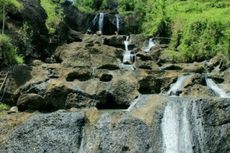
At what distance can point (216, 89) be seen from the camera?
29.6 m

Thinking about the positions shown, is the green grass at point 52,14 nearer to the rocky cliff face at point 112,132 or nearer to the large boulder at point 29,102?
the large boulder at point 29,102

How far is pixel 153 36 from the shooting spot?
153ft

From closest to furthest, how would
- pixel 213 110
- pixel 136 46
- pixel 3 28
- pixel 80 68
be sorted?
pixel 213 110 < pixel 80 68 < pixel 3 28 < pixel 136 46

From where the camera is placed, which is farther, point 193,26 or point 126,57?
point 193,26

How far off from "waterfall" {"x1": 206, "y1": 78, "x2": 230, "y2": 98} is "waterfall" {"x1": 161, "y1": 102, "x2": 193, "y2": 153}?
359 inches

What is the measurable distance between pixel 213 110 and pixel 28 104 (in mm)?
9988

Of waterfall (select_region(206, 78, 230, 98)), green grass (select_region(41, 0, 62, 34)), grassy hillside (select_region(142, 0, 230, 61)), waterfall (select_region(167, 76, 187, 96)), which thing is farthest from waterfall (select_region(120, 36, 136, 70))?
waterfall (select_region(206, 78, 230, 98))

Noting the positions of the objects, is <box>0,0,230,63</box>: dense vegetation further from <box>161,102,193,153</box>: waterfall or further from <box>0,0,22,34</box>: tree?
<box>161,102,193,153</box>: waterfall

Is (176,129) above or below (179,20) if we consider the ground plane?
below

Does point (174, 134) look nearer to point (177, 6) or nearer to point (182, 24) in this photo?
point (182, 24)

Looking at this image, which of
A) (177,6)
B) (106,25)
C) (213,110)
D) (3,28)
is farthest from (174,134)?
(177,6)

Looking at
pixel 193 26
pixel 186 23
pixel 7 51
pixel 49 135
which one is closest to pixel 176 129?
pixel 49 135

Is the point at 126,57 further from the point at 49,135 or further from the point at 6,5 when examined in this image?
the point at 49,135

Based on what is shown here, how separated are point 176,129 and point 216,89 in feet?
34.5
